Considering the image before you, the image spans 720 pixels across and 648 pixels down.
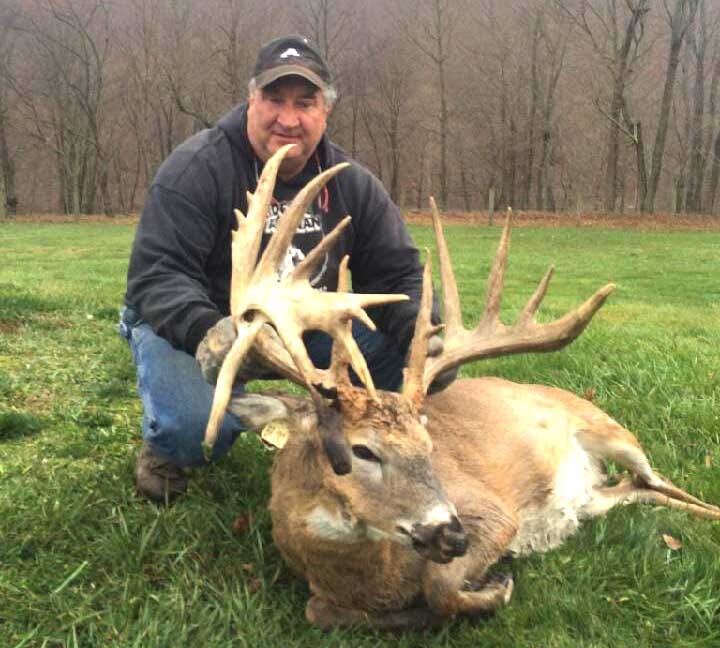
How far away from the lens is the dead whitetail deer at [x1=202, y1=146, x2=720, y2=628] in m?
2.61

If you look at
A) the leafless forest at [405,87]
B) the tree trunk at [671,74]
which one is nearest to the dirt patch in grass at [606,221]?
Answer: the tree trunk at [671,74]

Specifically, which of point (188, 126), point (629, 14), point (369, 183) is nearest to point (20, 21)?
point (188, 126)

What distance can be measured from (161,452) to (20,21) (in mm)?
41674

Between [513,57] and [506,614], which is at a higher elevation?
[513,57]

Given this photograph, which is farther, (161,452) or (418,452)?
(161,452)

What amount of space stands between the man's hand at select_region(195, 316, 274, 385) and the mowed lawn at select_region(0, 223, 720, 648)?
73 cm

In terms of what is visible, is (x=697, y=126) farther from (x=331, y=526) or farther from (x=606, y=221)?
(x=331, y=526)

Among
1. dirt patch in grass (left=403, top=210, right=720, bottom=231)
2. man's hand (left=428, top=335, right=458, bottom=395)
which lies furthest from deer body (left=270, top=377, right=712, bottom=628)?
dirt patch in grass (left=403, top=210, right=720, bottom=231)

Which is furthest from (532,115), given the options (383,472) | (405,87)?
(383,472)

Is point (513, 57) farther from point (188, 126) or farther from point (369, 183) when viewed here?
point (369, 183)

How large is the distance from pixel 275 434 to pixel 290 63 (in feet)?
5.97

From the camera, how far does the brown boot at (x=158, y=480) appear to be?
11.9 ft

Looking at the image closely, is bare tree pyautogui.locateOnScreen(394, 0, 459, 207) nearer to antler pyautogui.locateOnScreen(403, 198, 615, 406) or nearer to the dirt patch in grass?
the dirt patch in grass

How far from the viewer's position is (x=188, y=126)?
142ft
